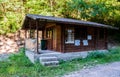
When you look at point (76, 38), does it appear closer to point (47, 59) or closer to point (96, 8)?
point (47, 59)

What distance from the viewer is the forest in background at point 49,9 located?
24312 mm

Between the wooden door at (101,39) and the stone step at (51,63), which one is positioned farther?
the wooden door at (101,39)

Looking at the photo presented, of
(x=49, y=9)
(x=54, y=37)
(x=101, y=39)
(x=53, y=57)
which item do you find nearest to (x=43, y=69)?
(x=53, y=57)

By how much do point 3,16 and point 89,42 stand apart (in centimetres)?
1108

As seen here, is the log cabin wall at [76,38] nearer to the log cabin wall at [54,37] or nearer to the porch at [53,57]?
the log cabin wall at [54,37]

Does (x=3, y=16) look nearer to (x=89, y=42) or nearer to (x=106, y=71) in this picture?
(x=89, y=42)

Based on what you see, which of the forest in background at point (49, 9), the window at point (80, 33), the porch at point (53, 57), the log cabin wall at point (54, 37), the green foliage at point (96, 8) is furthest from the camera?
the green foliage at point (96, 8)

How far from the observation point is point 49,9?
25719 mm

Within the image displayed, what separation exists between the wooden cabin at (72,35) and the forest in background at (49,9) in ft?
17.0

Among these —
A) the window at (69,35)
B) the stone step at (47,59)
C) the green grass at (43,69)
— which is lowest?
the green grass at (43,69)

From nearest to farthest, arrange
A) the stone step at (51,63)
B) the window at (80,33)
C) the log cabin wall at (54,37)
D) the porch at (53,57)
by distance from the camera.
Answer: the stone step at (51,63), the porch at (53,57), the log cabin wall at (54,37), the window at (80,33)

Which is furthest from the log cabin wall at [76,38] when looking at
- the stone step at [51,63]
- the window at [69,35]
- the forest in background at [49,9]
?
the forest in background at [49,9]

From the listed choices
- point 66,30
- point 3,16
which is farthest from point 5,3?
point 66,30

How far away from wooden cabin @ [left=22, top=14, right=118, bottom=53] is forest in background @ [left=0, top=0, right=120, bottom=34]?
5.19 meters
